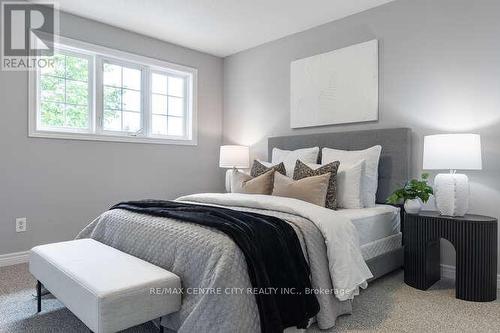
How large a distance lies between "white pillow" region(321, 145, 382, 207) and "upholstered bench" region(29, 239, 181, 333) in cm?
189

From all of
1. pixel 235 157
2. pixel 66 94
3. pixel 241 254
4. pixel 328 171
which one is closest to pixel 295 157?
pixel 328 171

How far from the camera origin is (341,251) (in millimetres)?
1924

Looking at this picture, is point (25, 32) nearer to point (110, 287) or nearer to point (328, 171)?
point (110, 287)

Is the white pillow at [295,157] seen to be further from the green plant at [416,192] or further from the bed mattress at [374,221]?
the green plant at [416,192]

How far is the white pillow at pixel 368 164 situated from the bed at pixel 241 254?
0.15m

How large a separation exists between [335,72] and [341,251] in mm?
2183

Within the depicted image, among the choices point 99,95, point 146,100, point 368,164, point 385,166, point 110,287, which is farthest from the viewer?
point 146,100

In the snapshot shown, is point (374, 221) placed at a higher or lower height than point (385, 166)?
lower

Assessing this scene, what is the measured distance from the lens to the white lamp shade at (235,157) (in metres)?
4.11

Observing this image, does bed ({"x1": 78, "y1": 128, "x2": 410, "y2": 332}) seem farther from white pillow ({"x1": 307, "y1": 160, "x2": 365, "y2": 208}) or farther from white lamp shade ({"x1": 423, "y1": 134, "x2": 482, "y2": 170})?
white lamp shade ({"x1": 423, "y1": 134, "x2": 482, "y2": 170})

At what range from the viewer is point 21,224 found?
313 centimetres

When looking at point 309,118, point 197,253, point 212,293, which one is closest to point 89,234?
point 197,253

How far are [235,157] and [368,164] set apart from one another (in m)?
1.70

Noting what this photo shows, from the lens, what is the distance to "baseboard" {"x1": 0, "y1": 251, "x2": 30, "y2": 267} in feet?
9.92
